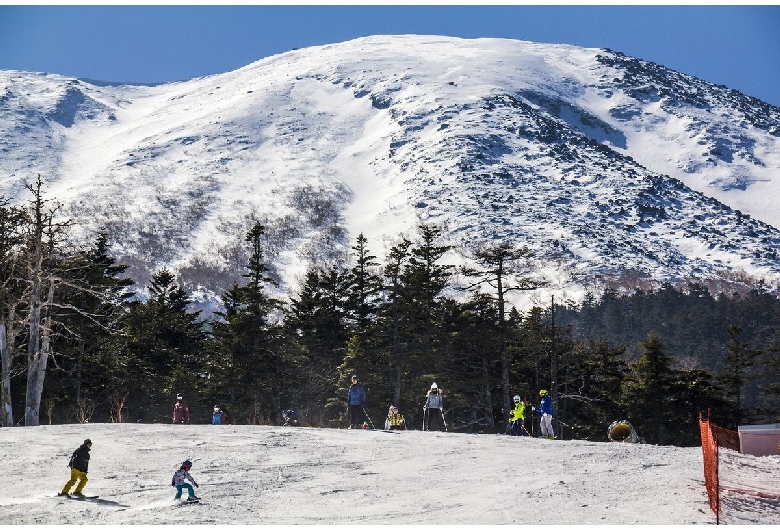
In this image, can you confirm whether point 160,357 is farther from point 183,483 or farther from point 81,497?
point 183,483

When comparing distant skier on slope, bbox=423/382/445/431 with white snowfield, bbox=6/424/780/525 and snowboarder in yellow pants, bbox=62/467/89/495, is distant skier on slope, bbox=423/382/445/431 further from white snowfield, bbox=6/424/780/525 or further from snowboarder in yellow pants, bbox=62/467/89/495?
snowboarder in yellow pants, bbox=62/467/89/495

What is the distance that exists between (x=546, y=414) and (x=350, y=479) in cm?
1011

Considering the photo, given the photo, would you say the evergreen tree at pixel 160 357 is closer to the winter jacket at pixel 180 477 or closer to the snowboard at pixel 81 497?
the snowboard at pixel 81 497

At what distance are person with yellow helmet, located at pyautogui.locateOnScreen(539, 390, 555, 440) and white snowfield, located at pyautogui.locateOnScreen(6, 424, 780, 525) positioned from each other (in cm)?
156

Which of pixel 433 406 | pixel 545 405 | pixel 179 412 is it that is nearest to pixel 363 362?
pixel 179 412

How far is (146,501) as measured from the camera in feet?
56.6

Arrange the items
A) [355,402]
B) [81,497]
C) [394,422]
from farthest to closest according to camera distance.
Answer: [394,422]
[355,402]
[81,497]

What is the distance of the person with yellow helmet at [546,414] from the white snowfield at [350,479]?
61.3 inches

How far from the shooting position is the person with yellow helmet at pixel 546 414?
2723 centimetres

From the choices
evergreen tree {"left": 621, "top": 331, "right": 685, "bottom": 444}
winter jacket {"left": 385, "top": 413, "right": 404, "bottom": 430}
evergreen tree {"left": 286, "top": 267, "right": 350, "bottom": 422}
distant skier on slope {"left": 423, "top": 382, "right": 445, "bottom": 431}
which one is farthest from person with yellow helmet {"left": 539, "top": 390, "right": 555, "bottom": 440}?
evergreen tree {"left": 286, "top": 267, "right": 350, "bottom": 422}

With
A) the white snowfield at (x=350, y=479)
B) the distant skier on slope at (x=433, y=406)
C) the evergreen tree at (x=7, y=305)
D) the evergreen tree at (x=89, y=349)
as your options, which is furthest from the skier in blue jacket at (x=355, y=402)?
A: the evergreen tree at (x=89, y=349)

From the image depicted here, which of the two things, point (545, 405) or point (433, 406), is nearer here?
point (545, 405)

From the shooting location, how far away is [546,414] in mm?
27594

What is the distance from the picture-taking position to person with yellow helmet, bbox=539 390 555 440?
2723cm
